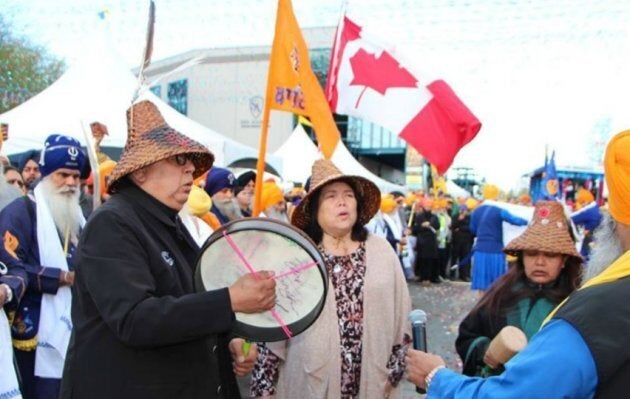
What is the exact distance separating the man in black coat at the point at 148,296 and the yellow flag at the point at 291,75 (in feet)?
4.07

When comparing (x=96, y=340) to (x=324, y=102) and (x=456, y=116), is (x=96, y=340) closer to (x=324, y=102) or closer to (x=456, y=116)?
(x=324, y=102)

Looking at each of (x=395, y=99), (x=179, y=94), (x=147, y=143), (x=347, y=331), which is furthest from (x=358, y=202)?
(x=179, y=94)

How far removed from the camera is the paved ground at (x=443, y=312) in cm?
720

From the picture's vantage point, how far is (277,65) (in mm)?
3553

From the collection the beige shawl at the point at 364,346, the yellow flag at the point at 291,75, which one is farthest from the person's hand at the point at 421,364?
the yellow flag at the point at 291,75

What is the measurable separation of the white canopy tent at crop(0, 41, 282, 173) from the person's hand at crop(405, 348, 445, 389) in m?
8.63

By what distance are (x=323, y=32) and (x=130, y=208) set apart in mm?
33118

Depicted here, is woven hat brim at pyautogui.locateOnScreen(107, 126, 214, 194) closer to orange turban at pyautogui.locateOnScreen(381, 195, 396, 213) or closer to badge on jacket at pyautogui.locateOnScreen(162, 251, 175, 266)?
badge on jacket at pyautogui.locateOnScreen(162, 251, 175, 266)

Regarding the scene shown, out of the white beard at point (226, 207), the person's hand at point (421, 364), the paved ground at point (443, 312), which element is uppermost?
the white beard at point (226, 207)

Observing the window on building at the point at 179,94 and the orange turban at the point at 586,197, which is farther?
the window on building at the point at 179,94

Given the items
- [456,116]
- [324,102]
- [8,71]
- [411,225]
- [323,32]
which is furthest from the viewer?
[323,32]

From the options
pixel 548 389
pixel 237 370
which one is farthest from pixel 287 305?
pixel 548 389

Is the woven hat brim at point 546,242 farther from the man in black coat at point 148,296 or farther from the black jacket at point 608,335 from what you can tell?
the black jacket at point 608,335

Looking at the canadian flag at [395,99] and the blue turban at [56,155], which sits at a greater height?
the canadian flag at [395,99]
